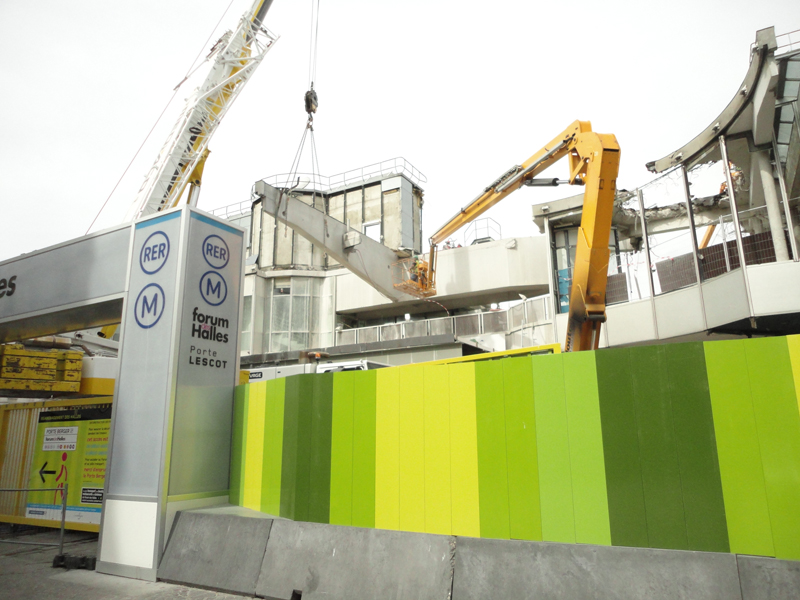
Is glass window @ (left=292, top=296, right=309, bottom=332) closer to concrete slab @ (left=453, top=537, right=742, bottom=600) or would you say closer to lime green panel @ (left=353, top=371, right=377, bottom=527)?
lime green panel @ (left=353, top=371, right=377, bottom=527)

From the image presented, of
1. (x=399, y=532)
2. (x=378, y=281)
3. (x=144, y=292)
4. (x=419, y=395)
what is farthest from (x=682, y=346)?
(x=378, y=281)

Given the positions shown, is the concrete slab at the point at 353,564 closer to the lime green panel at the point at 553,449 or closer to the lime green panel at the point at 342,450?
the lime green panel at the point at 342,450

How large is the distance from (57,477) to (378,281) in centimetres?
1715

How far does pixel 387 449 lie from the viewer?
22.7ft

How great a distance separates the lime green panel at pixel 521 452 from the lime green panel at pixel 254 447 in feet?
14.1

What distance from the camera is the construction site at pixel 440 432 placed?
504 cm

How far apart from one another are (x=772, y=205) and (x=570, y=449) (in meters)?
12.5

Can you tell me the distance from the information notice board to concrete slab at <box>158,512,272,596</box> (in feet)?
13.0

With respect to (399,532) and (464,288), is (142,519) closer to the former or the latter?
(399,532)

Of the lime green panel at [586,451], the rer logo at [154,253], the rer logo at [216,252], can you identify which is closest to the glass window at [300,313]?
the rer logo at [216,252]

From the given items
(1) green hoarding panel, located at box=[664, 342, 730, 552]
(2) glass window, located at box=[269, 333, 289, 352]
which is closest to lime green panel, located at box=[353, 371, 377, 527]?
(1) green hoarding panel, located at box=[664, 342, 730, 552]

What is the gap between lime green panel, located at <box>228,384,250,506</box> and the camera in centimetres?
899

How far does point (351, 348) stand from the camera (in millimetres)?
28547

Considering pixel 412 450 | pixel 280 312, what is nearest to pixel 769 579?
pixel 412 450
